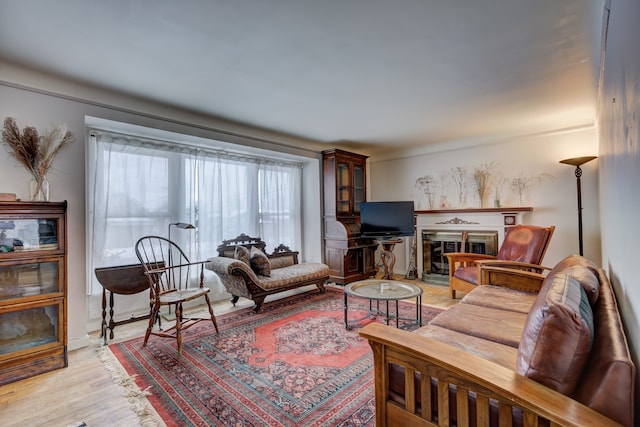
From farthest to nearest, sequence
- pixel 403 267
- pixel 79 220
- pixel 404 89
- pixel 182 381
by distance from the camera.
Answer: pixel 403 267, pixel 404 89, pixel 79 220, pixel 182 381

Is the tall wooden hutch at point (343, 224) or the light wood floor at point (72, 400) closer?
the light wood floor at point (72, 400)

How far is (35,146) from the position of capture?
245 cm

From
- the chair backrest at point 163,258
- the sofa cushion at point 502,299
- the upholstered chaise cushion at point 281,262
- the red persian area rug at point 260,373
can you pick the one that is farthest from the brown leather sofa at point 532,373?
the upholstered chaise cushion at point 281,262

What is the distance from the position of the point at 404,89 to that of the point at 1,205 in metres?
3.42

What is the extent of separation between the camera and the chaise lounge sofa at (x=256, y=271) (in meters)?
3.52

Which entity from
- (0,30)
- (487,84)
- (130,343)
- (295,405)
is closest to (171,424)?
(295,405)

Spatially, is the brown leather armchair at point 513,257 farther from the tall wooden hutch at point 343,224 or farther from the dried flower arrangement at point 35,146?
the dried flower arrangement at point 35,146

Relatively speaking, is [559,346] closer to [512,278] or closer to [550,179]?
[512,278]

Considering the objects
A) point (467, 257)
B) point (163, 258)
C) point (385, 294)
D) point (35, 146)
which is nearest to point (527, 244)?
point (467, 257)

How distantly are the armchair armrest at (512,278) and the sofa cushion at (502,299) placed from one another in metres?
0.07

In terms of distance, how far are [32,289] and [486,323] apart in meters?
3.35

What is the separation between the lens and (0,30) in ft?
6.39

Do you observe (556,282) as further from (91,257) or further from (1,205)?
(91,257)

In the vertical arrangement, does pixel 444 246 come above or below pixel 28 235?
below
